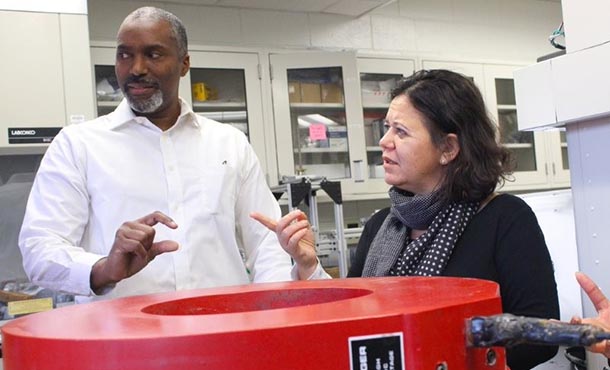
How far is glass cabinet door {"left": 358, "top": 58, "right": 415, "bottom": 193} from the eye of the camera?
12.1ft

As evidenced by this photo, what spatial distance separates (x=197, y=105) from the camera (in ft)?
10.8

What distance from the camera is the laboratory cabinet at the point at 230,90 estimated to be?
130 inches

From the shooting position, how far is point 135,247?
0.93 metres

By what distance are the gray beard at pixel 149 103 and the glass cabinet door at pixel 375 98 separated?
2.28 metres

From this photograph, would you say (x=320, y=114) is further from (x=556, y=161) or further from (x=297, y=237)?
(x=297, y=237)

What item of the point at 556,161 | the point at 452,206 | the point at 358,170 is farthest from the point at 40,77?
the point at 556,161

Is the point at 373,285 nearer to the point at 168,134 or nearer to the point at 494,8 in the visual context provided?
the point at 168,134

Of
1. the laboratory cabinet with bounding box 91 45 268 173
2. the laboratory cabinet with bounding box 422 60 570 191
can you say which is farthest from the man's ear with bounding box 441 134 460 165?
the laboratory cabinet with bounding box 422 60 570 191

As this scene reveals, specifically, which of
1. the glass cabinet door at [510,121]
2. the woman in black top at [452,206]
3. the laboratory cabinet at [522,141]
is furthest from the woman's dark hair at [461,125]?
the laboratory cabinet at [522,141]

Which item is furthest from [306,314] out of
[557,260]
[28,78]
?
[28,78]

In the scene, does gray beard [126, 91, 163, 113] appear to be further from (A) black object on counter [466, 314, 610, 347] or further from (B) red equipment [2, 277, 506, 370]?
(A) black object on counter [466, 314, 610, 347]

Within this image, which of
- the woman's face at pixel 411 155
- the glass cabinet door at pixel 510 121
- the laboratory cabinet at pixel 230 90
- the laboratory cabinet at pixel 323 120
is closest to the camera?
the woman's face at pixel 411 155

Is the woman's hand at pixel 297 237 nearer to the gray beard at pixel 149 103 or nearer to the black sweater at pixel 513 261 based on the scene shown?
the black sweater at pixel 513 261

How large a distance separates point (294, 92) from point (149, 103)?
6.86 feet
